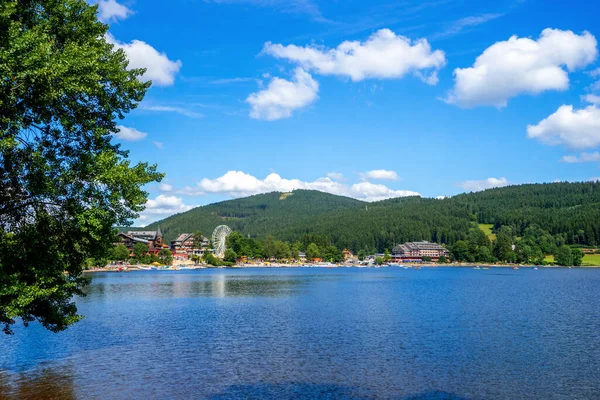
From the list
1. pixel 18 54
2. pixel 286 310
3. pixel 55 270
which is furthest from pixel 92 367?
pixel 286 310

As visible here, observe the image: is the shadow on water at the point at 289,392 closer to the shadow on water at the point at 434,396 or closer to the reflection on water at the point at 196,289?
the shadow on water at the point at 434,396

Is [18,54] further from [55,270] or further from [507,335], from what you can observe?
[507,335]

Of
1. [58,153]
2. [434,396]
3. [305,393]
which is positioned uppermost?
[58,153]

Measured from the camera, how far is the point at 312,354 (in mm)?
36000

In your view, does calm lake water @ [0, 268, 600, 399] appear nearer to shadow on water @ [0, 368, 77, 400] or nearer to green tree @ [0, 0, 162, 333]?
shadow on water @ [0, 368, 77, 400]

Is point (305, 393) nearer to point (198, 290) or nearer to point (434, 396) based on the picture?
point (434, 396)

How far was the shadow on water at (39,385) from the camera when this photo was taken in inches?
1022

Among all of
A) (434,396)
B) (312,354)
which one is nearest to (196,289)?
(312,354)

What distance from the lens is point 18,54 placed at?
54.2 feet

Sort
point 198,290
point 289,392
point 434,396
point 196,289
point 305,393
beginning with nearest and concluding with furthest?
point 434,396 → point 305,393 → point 289,392 → point 198,290 → point 196,289

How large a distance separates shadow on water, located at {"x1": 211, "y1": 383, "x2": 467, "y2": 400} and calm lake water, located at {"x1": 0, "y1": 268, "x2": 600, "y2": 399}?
59 mm

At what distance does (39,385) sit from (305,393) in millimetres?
15489

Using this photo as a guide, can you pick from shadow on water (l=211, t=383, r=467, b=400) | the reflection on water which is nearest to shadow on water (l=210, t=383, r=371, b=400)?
shadow on water (l=211, t=383, r=467, b=400)

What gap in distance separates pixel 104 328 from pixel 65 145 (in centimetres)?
3269
